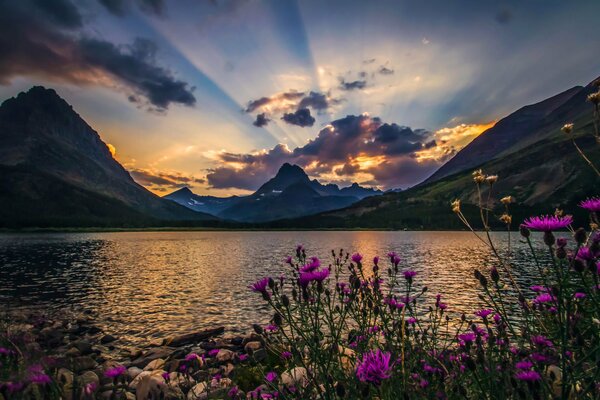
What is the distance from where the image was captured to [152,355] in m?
15.8

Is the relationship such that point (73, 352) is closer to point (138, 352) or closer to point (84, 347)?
point (84, 347)

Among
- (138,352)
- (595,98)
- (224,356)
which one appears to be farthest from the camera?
(138,352)

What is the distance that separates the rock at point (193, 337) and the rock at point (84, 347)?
3677 millimetres

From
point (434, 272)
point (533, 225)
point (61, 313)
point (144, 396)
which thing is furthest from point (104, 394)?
point (434, 272)

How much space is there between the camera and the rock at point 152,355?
592 inches

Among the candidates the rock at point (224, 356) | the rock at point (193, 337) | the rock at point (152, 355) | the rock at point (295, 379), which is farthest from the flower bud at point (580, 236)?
the rock at point (193, 337)

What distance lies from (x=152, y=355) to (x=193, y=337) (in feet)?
Result: 10.4

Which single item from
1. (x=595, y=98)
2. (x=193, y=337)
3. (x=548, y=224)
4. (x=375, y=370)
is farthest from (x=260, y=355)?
(x=595, y=98)

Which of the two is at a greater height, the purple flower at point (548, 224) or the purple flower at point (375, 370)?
the purple flower at point (548, 224)

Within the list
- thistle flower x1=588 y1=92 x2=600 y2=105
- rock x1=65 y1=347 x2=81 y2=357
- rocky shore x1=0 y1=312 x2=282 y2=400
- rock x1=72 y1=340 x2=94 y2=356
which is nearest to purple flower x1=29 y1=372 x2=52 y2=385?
rocky shore x1=0 y1=312 x2=282 y2=400

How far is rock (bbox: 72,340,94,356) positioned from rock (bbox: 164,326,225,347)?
12.1 feet

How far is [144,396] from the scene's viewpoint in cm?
941

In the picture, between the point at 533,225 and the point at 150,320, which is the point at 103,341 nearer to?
the point at 150,320

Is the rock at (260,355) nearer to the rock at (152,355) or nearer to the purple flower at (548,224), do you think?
the rock at (152,355)
